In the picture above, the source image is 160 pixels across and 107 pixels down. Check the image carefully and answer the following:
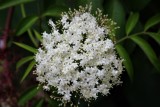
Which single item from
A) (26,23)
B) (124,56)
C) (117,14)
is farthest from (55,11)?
(124,56)

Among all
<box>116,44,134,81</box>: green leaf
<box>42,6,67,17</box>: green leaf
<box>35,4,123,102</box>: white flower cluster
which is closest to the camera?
<box>35,4,123,102</box>: white flower cluster

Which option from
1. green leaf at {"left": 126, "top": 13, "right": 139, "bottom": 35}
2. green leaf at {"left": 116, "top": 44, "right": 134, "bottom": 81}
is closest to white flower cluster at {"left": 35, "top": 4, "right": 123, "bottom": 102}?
green leaf at {"left": 116, "top": 44, "right": 134, "bottom": 81}

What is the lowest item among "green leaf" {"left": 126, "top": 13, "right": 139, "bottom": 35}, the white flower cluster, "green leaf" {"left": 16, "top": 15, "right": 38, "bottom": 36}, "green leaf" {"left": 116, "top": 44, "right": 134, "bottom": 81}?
the white flower cluster

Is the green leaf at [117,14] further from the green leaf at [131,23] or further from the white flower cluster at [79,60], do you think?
the white flower cluster at [79,60]

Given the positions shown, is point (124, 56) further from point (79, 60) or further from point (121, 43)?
point (79, 60)

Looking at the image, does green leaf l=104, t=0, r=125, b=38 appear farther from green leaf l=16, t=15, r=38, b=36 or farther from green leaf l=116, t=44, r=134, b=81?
green leaf l=16, t=15, r=38, b=36

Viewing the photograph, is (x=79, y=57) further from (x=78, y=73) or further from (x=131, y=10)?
(x=131, y=10)

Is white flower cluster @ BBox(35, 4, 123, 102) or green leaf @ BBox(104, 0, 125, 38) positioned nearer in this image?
white flower cluster @ BBox(35, 4, 123, 102)
